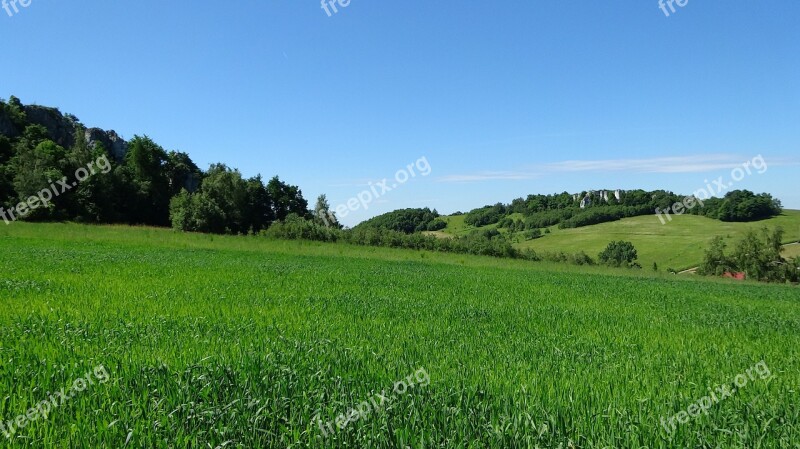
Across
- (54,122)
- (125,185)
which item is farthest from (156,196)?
(54,122)

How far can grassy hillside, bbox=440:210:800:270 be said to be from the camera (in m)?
89.0

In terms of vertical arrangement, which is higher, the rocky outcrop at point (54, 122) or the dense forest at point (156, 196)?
the rocky outcrop at point (54, 122)

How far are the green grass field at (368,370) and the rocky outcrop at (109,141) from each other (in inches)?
3627

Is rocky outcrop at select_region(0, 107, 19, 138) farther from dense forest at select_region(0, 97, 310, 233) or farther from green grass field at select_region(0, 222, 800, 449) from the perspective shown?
green grass field at select_region(0, 222, 800, 449)

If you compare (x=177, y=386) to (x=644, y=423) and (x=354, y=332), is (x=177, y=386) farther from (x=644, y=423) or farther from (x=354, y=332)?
(x=644, y=423)

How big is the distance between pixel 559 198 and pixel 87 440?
182342 mm

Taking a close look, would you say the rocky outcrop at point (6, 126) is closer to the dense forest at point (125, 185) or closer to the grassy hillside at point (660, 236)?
the dense forest at point (125, 185)

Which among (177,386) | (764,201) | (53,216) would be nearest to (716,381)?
(177,386)

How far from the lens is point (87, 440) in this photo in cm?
345

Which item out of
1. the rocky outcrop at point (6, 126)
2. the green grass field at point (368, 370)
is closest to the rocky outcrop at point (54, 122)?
the rocky outcrop at point (6, 126)

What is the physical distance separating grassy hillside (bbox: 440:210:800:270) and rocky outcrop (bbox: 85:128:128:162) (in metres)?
76.4

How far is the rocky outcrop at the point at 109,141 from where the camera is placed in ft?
289

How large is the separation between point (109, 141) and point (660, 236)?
441 ft

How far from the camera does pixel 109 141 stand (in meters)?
93.9
